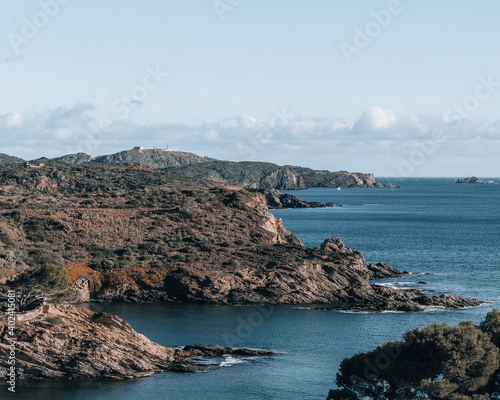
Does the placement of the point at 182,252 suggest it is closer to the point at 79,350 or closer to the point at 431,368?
the point at 79,350

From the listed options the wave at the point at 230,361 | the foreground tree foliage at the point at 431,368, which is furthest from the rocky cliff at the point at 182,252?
the foreground tree foliage at the point at 431,368

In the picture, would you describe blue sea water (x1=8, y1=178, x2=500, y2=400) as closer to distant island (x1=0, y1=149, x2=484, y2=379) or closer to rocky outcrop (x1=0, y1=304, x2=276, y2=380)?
rocky outcrop (x1=0, y1=304, x2=276, y2=380)

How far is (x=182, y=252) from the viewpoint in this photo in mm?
89500

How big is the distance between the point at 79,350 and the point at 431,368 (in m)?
25.8

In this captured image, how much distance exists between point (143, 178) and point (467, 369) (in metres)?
120

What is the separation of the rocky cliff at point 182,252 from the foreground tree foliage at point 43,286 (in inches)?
603

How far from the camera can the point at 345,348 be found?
59969 millimetres

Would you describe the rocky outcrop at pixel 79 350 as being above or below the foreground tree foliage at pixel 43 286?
below

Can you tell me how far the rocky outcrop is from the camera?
162 ft

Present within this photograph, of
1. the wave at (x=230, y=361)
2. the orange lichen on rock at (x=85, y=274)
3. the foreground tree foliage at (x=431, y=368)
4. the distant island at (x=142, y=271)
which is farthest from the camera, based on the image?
the orange lichen on rock at (x=85, y=274)

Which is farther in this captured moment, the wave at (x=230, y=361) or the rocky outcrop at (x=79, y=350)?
the wave at (x=230, y=361)

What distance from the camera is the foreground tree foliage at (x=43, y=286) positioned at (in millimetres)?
55219

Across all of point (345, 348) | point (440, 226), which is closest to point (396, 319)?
point (345, 348)

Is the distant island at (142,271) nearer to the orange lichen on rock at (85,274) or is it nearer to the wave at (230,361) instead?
the orange lichen on rock at (85,274)
